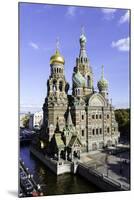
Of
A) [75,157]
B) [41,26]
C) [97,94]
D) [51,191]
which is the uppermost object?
[41,26]

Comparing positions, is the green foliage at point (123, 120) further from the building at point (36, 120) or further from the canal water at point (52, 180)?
the building at point (36, 120)

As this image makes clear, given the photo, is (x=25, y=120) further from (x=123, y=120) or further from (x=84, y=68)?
(x=123, y=120)

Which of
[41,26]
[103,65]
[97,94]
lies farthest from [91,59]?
[41,26]

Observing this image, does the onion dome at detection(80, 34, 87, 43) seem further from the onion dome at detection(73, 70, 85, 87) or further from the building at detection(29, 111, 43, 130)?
the building at detection(29, 111, 43, 130)

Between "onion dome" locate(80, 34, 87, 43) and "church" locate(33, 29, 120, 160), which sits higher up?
"onion dome" locate(80, 34, 87, 43)

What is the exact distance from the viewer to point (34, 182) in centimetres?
401

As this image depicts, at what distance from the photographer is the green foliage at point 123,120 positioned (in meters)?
Answer: 4.32

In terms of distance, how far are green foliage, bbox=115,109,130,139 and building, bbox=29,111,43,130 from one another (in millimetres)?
1005

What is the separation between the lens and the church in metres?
4.30

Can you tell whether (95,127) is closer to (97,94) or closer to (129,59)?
(97,94)

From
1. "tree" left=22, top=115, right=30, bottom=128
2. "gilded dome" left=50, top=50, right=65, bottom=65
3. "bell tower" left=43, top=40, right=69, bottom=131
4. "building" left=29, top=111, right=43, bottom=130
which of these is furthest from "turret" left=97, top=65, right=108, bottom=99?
"tree" left=22, top=115, right=30, bottom=128

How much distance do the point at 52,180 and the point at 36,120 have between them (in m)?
0.77

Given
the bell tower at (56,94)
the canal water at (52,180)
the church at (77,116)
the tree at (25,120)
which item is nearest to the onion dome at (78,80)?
the church at (77,116)

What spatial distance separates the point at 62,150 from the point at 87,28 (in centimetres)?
160
